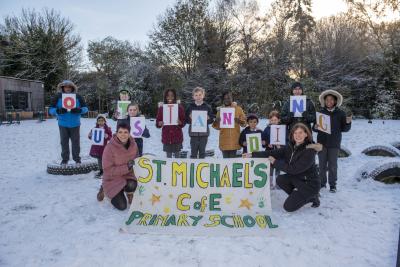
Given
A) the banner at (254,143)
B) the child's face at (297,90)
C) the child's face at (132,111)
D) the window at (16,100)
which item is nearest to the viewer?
the banner at (254,143)

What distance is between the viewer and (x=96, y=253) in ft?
11.3

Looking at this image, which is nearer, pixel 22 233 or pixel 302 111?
pixel 22 233

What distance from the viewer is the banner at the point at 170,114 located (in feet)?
20.8

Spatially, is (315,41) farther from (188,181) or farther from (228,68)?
(188,181)

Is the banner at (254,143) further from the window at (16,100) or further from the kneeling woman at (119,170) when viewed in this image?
the window at (16,100)

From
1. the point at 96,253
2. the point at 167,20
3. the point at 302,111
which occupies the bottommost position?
the point at 96,253

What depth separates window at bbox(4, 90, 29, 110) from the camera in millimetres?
22241

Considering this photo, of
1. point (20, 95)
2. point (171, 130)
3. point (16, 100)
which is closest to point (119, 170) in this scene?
point (171, 130)

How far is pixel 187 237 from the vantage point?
3.86 m

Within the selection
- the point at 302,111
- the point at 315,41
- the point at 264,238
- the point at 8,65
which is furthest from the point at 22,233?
the point at 8,65

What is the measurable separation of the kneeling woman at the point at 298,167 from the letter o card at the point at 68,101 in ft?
14.0

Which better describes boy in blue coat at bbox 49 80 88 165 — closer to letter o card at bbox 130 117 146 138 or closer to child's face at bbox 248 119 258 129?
letter o card at bbox 130 117 146 138

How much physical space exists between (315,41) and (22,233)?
28.1 m

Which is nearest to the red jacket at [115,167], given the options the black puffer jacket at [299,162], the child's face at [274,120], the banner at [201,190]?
the banner at [201,190]
